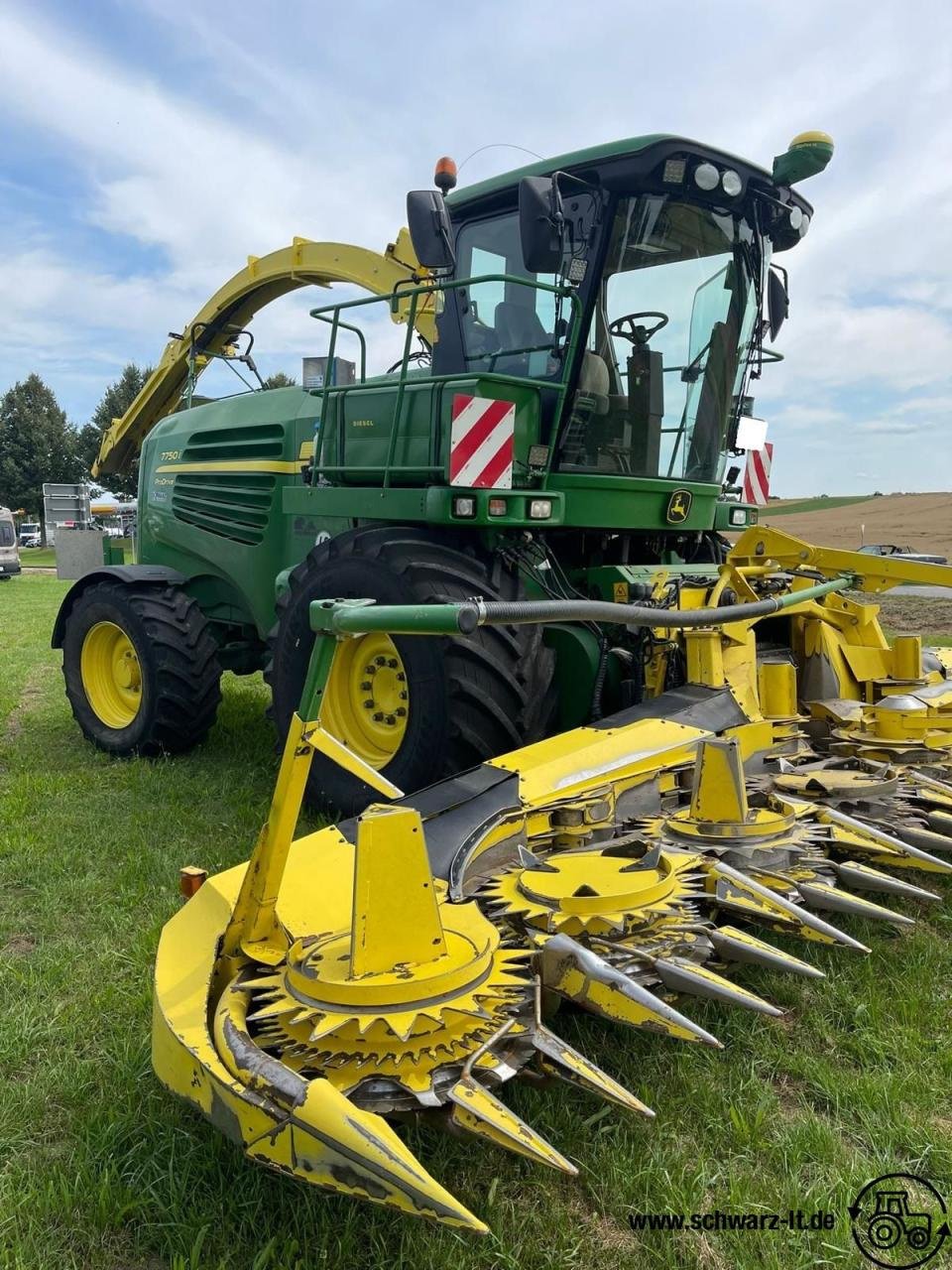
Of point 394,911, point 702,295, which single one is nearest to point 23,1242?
point 394,911

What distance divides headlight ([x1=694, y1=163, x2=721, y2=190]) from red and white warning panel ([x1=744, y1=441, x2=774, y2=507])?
2.22m

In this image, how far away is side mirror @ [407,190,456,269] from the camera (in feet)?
11.8

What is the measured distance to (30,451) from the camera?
40438 millimetres

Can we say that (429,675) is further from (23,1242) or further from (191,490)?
(191,490)

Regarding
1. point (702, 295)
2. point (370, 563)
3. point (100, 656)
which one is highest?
point (702, 295)

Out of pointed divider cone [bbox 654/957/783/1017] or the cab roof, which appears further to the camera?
the cab roof

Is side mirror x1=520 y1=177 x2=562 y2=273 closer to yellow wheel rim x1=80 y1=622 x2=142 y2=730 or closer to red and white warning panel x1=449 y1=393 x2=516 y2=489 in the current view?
red and white warning panel x1=449 y1=393 x2=516 y2=489

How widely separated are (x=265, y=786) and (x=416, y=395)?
6.68 feet

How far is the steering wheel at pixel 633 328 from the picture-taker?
13.1 ft

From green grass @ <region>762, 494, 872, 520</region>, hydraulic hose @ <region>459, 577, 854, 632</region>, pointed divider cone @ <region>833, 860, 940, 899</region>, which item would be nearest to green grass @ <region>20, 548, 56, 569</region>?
green grass @ <region>762, 494, 872, 520</region>

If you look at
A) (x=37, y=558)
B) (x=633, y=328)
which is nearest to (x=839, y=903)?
(x=633, y=328)

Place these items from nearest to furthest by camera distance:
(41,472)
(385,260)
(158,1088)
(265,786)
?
(158,1088) → (265,786) → (385,260) → (41,472)

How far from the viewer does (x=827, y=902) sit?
2418mm
